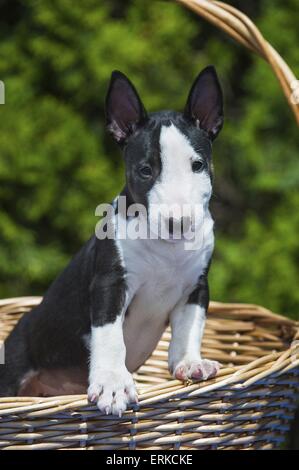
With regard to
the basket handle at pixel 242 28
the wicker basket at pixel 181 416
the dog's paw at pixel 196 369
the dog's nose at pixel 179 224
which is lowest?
the wicker basket at pixel 181 416

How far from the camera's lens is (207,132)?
7.23 feet

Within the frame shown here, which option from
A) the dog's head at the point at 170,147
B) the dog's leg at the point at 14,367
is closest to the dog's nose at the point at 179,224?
the dog's head at the point at 170,147

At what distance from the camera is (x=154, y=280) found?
225 centimetres

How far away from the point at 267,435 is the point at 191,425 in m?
0.32

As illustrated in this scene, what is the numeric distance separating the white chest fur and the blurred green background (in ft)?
4.48

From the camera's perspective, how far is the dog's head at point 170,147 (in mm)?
1999

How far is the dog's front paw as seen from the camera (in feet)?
6.34

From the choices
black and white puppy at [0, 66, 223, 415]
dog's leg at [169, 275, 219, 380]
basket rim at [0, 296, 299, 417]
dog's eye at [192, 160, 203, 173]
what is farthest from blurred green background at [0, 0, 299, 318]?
dog's eye at [192, 160, 203, 173]

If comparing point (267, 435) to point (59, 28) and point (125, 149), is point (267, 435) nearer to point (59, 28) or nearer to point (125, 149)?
point (125, 149)

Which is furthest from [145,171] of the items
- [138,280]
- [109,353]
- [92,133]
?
[92,133]

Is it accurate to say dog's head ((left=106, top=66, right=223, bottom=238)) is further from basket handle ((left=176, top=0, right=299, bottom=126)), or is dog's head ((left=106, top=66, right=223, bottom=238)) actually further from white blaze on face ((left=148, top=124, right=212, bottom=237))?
basket handle ((left=176, top=0, right=299, bottom=126))

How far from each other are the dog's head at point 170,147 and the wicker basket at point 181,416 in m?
0.39

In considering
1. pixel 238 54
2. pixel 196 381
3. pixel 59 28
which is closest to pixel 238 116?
pixel 238 54

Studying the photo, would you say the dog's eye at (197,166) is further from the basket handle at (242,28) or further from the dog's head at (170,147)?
the basket handle at (242,28)
